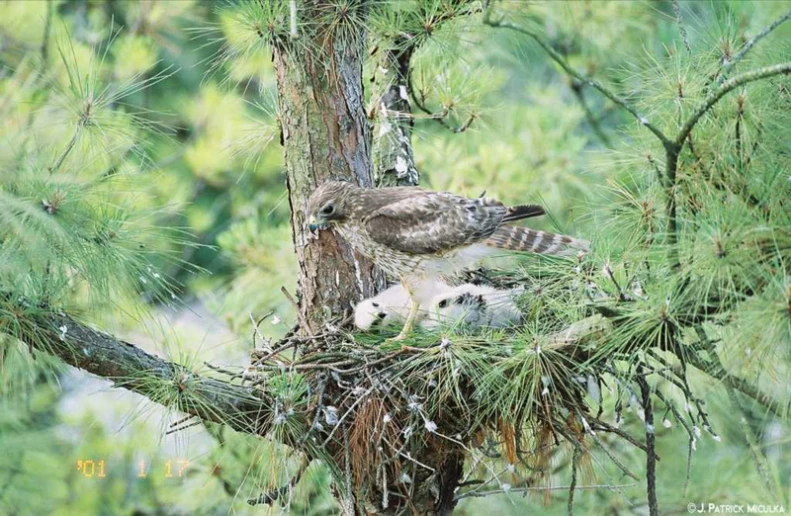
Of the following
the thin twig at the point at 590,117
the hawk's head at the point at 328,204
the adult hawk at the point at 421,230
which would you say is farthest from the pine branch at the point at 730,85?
the thin twig at the point at 590,117

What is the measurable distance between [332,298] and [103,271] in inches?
35.7

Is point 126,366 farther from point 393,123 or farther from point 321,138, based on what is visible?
point 393,123

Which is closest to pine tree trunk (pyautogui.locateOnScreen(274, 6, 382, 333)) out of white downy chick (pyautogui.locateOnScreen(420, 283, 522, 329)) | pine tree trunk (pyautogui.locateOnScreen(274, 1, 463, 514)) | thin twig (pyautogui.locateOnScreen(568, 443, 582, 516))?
pine tree trunk (pyautogui.locateOnScreen(274, 1, 463, 514))

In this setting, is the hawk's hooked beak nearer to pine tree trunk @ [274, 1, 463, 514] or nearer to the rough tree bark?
pine tree trunk @ [274, 1, 463, 514]

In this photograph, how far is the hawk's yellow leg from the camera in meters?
4.23

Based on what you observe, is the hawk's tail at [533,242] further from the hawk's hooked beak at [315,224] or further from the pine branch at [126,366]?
the pine branch at [126,366]

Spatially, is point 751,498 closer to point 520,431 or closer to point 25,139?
point 520,431

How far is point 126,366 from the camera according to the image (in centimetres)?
366

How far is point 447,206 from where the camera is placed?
4461 mm

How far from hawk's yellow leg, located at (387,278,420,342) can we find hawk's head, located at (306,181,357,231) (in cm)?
43

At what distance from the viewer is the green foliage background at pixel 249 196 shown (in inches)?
135

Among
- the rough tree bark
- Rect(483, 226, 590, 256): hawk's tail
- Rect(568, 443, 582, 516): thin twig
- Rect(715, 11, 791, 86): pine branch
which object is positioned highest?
the rough tree bark

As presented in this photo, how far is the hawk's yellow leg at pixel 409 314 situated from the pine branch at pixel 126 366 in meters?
0.62

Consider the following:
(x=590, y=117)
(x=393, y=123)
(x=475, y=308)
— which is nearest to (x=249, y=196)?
(x=590, y=117)
